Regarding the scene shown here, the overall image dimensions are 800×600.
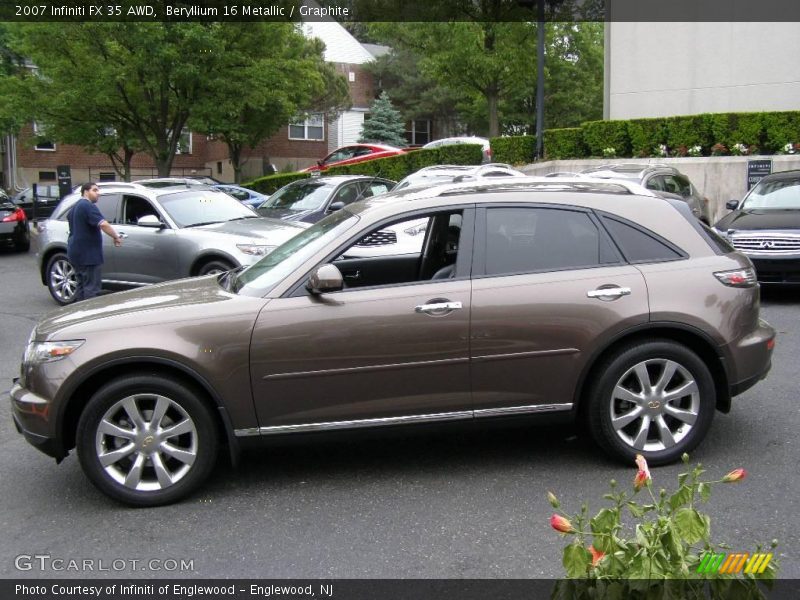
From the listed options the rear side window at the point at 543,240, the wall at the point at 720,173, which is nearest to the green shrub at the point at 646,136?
the wall at the point at 720,173

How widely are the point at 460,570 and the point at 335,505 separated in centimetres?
105

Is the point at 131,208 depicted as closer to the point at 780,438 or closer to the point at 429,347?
the point at 429,347

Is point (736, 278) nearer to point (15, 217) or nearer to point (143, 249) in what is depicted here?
point (143, 249)

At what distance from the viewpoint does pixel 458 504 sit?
4664 mm

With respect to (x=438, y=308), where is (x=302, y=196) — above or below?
above

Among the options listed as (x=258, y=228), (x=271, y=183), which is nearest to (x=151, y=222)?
(x=258, y=228)

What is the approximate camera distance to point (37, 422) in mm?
4750

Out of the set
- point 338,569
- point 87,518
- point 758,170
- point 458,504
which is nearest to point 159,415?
point 87,518

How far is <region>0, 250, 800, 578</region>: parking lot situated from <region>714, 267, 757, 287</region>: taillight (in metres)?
1.08

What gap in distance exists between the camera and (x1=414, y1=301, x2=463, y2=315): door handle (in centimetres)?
481

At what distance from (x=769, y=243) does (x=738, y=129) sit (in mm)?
8130

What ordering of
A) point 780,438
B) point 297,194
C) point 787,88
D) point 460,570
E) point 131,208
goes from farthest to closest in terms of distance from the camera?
point 787,88
point 297,194
point 131,208
point 780,438
point 460,570

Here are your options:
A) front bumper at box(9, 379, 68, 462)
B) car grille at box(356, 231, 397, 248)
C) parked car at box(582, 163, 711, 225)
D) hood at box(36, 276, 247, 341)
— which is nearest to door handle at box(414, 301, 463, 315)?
hood at box(36, 276, 247, 341)

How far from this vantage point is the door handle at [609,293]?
493cm
